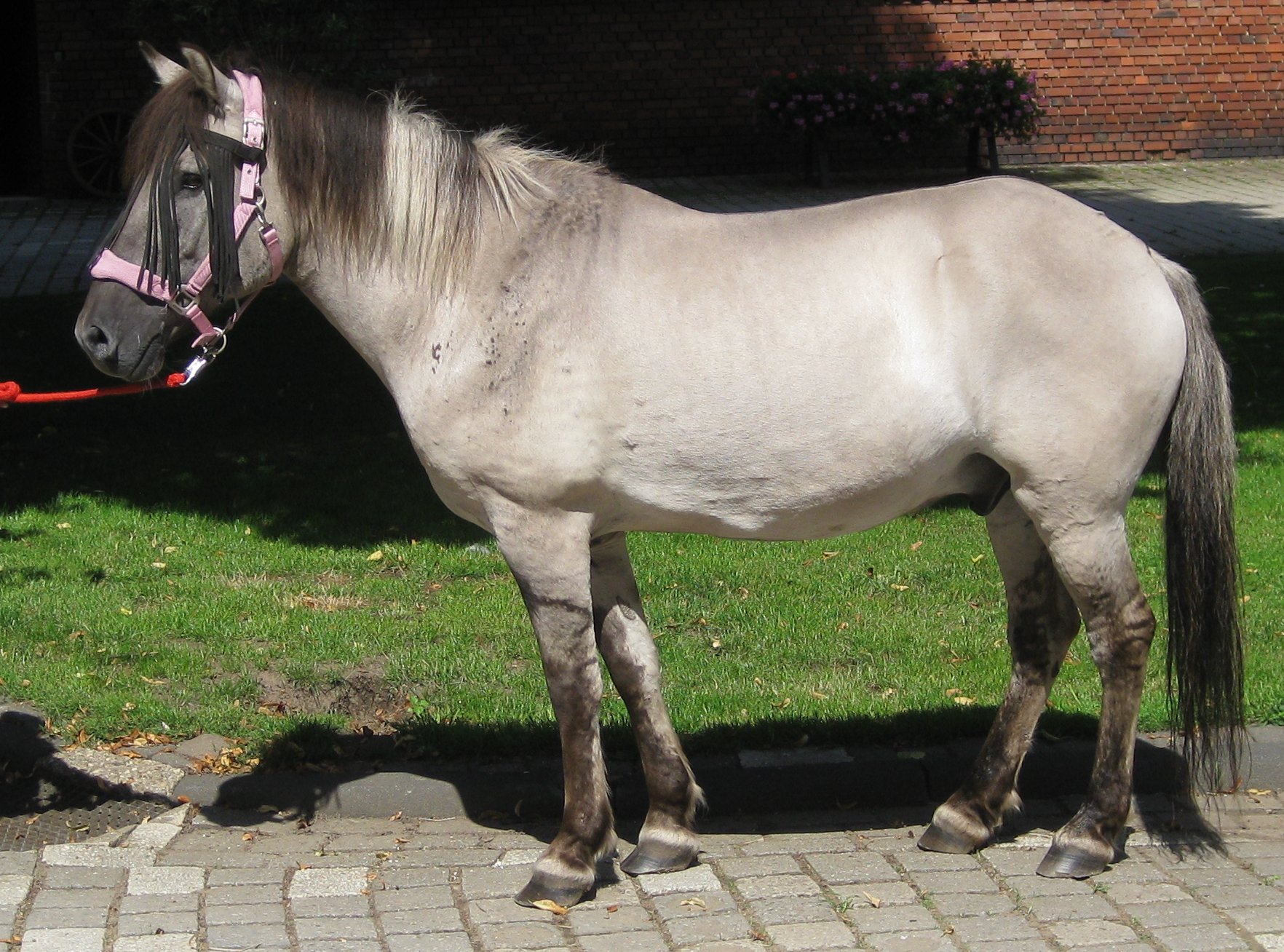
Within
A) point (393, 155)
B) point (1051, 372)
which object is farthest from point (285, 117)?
point (1051, 372)

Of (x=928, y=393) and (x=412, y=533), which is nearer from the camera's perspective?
(x=928, y=393)

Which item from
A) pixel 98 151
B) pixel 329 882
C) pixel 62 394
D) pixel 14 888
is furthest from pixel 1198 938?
pixel 98 151

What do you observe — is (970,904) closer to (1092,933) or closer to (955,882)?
(955,882)

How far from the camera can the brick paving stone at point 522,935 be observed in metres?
3.71

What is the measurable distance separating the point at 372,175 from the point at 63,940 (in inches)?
86.0

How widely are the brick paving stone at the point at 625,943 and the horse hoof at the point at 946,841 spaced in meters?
0.97

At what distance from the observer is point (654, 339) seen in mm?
3812

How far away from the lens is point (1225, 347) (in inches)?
386

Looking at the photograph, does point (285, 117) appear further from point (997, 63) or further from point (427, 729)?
point (997, 63)

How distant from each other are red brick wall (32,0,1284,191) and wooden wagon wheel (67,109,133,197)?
1.11ft

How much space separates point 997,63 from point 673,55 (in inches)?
159

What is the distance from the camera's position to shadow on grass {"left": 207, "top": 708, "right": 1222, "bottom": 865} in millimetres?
4543

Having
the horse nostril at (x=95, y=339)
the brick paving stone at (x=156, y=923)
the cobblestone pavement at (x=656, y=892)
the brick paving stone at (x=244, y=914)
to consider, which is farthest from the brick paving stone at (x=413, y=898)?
the horse nostril at (x=95, y=339)

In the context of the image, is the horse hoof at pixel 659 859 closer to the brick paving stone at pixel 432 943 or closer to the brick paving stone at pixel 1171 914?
the brick paving stone at pixel 432 943
